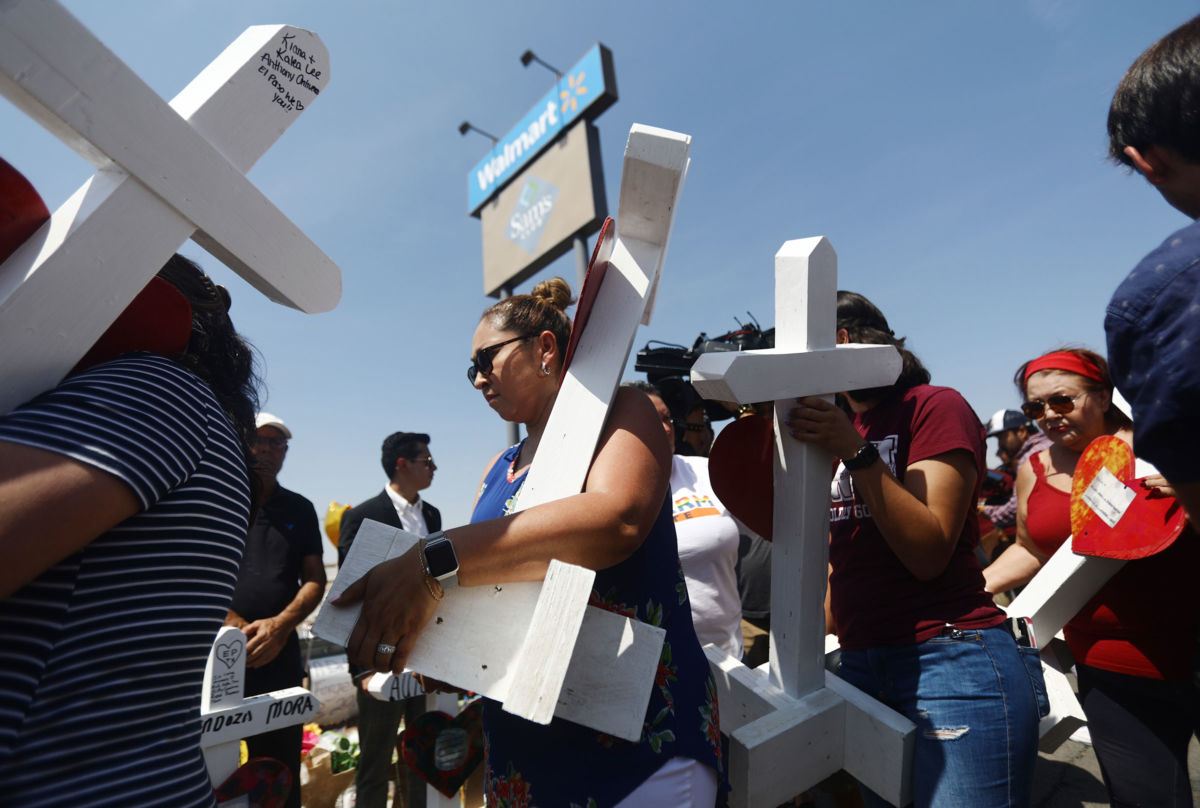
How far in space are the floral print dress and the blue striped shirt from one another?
19.4 inches

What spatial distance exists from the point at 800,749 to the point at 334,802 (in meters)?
3.06

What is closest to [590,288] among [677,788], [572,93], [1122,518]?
[677,788]

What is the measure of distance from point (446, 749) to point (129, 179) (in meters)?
1.95

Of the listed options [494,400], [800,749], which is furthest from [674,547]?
[494,400]

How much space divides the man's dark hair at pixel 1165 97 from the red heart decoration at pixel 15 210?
153 centimetres

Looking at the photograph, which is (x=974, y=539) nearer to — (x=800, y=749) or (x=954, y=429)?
(x=954, y=429)

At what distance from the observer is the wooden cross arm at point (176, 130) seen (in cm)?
71

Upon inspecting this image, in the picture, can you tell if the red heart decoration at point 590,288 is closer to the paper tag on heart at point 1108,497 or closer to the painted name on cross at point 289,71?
the painted name on cross at point 289,71

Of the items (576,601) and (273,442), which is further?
(273,442)

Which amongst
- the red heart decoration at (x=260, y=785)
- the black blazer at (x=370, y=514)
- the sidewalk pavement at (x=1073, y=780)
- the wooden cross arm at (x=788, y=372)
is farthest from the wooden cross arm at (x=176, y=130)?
the sidewalk pavement at (x=1073, y=780)

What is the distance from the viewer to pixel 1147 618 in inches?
69.9

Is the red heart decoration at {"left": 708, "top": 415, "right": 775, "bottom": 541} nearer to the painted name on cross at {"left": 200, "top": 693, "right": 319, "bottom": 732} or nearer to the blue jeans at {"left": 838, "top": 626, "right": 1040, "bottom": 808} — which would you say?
the blue jeans at {"left": 838, "top": 626, "right": 1040, "bottom": 808}

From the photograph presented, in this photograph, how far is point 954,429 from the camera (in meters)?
1.49

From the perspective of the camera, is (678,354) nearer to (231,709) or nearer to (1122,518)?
(1122,518)
